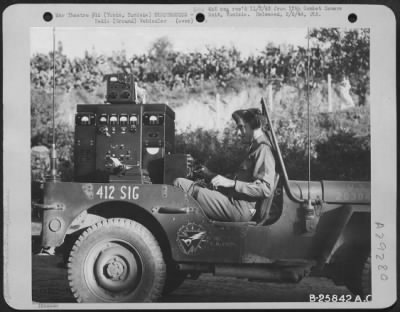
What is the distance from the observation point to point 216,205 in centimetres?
248

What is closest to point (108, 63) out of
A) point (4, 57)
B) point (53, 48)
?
point (53, 48)

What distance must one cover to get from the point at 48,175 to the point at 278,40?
50.1 inches

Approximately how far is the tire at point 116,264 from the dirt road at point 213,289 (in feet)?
0.24

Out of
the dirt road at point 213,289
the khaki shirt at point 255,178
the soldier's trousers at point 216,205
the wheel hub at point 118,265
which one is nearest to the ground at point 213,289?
the dirt road at point 213,289

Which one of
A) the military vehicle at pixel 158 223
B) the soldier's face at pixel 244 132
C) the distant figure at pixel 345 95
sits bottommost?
the military vehicle at pixel 158 223

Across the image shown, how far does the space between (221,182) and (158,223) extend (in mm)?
353

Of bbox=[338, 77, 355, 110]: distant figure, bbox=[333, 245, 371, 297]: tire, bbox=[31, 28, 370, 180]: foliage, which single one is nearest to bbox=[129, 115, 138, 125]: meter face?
bbox=[31, 28, 370, 180]: foliage

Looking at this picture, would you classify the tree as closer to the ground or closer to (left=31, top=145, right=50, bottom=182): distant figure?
the ground

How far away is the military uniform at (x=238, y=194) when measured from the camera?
2477mm

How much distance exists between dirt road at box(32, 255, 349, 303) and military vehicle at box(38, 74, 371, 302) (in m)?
0.04

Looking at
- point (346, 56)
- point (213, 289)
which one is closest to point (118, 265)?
point (213, 289)

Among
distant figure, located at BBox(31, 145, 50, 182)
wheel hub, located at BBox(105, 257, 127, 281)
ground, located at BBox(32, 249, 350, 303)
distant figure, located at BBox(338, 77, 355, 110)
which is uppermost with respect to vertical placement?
distant figure, located at BBox(338, 77, 355, 110)

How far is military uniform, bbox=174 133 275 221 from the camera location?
8.13 ft

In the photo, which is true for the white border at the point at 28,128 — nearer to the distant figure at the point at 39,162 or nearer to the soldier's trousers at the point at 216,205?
the distant figure at the point at 39,162
